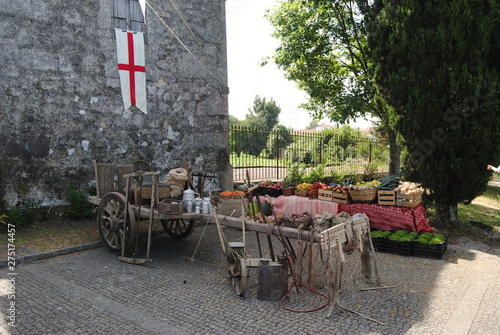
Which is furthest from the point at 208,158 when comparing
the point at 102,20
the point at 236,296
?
the point at 236,296

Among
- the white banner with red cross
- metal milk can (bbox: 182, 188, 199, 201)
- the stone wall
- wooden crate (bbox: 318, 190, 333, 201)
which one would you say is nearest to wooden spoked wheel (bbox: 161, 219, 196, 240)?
metal milk can (bbox: 182, 188, 199, 201)

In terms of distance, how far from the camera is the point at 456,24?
717 cm

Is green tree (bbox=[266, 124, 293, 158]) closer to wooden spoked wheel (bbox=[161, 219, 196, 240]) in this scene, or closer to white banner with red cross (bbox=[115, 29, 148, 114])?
white banner with red cross (bbox=[115, 29, 148, 114])

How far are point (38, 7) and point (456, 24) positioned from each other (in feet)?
25.9

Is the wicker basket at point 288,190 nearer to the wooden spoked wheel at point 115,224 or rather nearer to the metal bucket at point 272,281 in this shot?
the wooden spoked wheel at point 115,224

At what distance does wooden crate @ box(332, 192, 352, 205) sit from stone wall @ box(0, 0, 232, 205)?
10.3ft

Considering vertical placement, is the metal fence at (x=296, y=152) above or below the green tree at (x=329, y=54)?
below

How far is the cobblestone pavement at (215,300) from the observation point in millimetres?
3779

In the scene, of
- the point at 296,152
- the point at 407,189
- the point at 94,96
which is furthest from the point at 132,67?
the point at 296,152

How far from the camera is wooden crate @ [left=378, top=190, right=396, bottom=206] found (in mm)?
7363

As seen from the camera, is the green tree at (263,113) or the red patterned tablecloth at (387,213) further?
the green tree at (263,113)

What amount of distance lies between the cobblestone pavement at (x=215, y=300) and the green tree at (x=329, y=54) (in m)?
5.91

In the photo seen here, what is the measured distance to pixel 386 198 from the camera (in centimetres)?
743

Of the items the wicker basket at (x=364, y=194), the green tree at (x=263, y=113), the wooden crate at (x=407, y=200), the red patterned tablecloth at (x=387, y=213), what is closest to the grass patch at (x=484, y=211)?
the red patterned tablecloth at (x=387, y=213)
